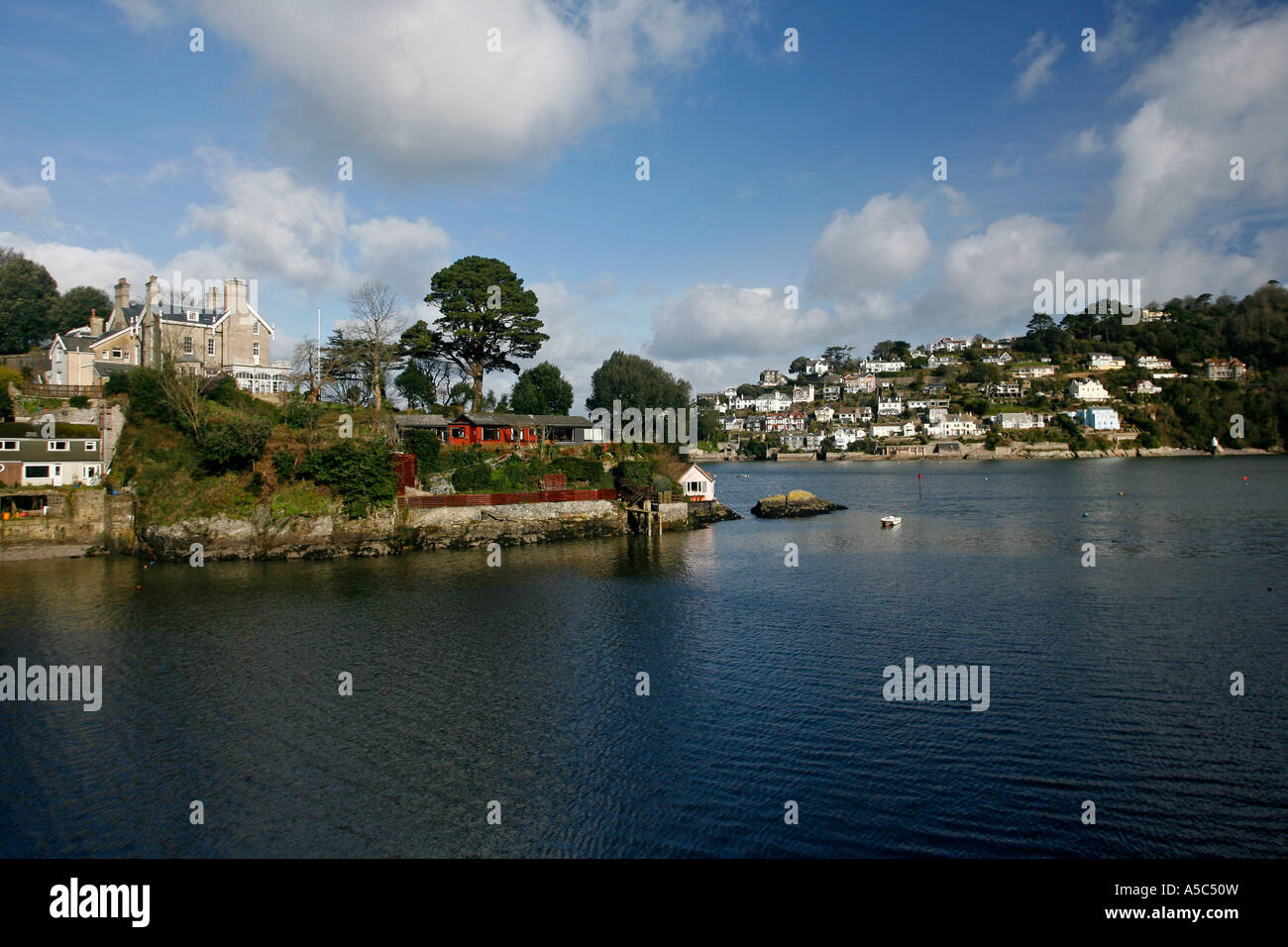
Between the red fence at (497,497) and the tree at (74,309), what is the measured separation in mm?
43175

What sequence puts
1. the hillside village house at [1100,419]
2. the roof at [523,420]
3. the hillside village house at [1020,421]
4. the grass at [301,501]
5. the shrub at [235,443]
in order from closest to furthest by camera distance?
1. the grass at [301,501]
2. the shrub at [235,443]
3. the roof at [523,420]
4. the hillside village house at [1100,419]
5. the hillside village house at [1020,421]

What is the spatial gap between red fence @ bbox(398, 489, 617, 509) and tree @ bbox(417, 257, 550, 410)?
15292 mm

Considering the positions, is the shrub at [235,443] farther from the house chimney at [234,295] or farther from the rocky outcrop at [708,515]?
the rocky outcrop at [708,515]

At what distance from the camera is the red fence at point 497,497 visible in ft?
147

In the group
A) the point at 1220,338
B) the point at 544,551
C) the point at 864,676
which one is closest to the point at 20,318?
the point at 544,551

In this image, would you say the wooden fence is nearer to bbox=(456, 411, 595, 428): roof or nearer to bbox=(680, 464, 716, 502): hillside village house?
bbox=(456, 411, 595, 428): roof

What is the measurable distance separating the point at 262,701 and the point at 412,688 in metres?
3.84

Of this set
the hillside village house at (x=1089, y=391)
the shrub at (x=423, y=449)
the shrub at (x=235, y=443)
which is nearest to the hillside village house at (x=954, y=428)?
the hillside village house at (x=1089, y=391)

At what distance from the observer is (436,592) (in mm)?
31781

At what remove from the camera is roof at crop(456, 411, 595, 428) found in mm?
55719

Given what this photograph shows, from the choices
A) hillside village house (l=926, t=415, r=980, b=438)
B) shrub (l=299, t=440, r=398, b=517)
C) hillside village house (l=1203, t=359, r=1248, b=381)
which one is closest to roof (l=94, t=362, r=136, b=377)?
shrub (l=299, t=440, r=398, b=517)

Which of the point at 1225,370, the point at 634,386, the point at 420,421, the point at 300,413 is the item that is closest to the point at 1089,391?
the point at 1225,370

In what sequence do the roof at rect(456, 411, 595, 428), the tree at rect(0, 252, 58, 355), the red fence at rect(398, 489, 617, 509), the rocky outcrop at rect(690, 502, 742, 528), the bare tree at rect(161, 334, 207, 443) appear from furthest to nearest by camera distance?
the tree at rect(0, 252, 58, 355) < the rocky outcrop at rect(690, 502, 742, 528) < the roof at rect(456, 411, 595, 428) < the red fence at rect(398, 489, 617, 509) < the bare tree at rect(161, 334, 207, 443)

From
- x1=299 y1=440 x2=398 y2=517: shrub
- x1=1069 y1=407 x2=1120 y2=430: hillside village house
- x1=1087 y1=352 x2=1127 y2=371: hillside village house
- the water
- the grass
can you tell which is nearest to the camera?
the water
